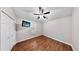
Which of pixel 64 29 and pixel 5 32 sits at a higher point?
pixel 5 32

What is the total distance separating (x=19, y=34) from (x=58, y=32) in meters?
2.21

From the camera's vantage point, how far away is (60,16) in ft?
15.1

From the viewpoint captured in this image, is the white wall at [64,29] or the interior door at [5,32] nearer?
the interior door at [5,32]

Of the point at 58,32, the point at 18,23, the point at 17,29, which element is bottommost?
the point at 58,32

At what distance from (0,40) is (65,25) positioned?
3189mm

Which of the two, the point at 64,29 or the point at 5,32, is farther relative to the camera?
the point at 64,29

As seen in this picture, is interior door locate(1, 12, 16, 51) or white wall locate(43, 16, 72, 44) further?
white wall locate(43, 16, 72, 44)
